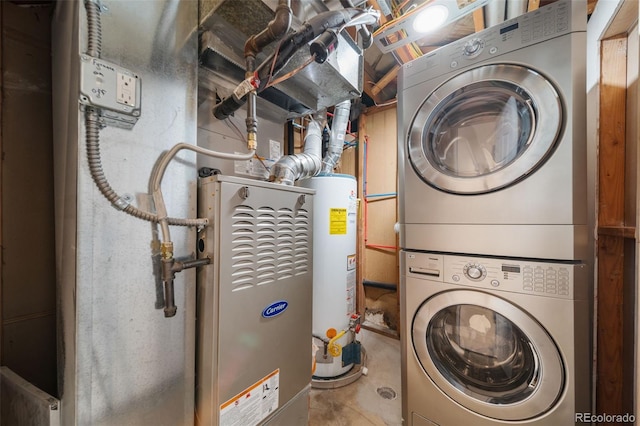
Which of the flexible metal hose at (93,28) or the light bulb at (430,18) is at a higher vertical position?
the light bulb at (430,18)

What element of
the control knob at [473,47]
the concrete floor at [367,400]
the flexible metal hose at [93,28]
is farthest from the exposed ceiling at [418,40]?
the concrete floor at [367,400]

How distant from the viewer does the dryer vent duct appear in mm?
848

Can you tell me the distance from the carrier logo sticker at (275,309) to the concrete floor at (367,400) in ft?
3.48

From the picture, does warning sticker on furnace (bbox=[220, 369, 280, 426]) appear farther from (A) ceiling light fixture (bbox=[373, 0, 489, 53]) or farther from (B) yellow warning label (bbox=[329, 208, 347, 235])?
(A) ceiling light fixture (bbox=[373, 0, 489, 53])

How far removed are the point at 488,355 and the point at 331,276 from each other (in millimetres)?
1035

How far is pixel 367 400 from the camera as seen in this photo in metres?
1.62

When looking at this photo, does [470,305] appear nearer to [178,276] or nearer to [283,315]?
[283,315]

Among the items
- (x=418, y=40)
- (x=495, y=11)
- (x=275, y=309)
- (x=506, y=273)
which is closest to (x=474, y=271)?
(x=506, y=273)

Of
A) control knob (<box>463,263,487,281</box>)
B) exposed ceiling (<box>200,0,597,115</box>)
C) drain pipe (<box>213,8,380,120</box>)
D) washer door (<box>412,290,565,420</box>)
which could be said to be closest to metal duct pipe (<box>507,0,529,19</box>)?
exposed ceiling (<box>200,0,597,115</box>)

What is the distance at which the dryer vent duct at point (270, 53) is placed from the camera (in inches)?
33.4

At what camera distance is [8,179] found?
0.74m

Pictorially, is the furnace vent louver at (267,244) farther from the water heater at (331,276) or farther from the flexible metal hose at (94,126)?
the water heater at (331,276)

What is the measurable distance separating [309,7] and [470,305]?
1.46m

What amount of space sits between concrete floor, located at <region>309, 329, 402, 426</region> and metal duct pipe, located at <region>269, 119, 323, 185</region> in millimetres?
1555
